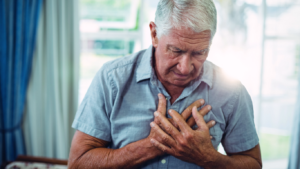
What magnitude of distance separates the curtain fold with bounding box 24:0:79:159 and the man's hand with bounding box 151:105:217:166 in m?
1.56

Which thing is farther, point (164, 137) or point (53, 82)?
point (53, 82)

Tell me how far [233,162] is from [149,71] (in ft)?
1.87

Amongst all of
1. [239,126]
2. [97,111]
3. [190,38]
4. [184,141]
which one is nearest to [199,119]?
[184,141]

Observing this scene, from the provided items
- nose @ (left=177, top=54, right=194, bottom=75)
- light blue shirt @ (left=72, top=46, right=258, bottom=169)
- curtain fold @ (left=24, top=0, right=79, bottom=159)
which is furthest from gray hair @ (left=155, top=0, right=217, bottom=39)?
curtain fold @ (left=24, top=0, right=79, bottom=159)

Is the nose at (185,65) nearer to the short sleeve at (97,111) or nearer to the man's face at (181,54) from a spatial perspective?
the man's face at (181,54)

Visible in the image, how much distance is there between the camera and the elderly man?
0.88 metres

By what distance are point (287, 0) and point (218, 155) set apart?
8.31ft

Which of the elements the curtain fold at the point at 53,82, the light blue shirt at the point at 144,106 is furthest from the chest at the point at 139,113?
the curtain fold at the point at 53,82

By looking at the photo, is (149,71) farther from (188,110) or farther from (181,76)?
(188,110)

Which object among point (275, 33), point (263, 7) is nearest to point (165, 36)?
point (263, 7)

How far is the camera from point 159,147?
900mm

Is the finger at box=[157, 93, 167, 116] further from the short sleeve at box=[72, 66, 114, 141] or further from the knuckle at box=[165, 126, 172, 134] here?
the short sleeve at box=[72, 66, 114, 141]

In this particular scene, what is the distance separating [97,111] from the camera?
3.20ft

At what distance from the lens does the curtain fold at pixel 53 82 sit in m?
2.09
